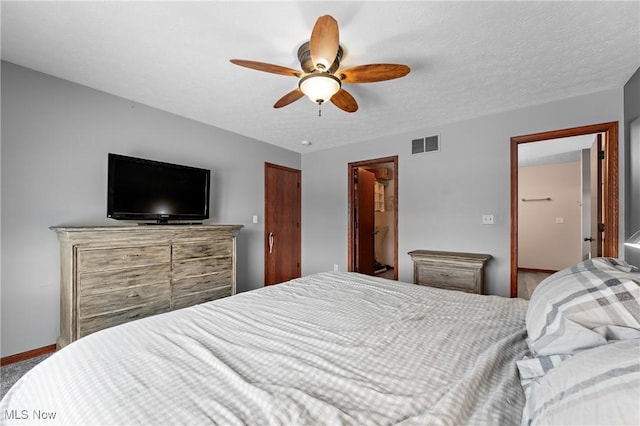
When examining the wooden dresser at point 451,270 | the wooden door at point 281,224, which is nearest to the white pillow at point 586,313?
the wooden dresser at point 451,270

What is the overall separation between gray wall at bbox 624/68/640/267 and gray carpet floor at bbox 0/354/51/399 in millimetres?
4668

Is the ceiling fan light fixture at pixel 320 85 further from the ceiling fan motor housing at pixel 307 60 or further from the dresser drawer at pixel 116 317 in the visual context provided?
the dresser drawer at pixel 116 317

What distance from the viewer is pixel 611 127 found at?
101 inches

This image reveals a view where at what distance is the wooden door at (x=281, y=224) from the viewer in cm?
431

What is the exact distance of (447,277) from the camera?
315 cm

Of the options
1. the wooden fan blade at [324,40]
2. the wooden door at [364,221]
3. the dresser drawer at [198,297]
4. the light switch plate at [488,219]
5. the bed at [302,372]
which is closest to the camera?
the bed at [302,372]

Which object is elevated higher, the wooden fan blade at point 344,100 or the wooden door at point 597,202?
the wooden fan blade at point 344,100

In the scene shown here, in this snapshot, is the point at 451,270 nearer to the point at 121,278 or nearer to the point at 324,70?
the point at 324,70

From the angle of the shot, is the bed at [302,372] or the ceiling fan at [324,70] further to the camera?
the ceiling fan at [324,70]

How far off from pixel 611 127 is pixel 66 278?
16.3ft

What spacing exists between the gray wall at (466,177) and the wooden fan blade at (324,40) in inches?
95.0

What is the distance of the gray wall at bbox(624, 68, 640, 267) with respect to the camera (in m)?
2.18

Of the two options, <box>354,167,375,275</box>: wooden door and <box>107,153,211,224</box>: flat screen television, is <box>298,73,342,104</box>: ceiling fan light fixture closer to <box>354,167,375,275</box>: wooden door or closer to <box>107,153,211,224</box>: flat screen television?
<box>107,153,211,224</box>: flat screen television

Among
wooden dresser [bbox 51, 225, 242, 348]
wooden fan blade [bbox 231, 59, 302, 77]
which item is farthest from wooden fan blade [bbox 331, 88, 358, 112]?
wooden dresser [bbox 51, 225, 242, 348]
